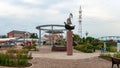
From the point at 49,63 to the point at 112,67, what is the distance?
4.25 m

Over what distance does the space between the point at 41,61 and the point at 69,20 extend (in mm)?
10570

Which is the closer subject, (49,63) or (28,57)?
(49,63)

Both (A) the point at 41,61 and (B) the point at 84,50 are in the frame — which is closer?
(A) the point at 41,61

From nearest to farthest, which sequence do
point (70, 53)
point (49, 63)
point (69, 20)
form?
point (49, 63) → point (70, 53) → point (69, 20)

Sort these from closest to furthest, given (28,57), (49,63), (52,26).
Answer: (49,63) < (28,57) < (52,26)

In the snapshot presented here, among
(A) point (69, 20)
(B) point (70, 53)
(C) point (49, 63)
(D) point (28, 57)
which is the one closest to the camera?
(C) point (49, 63)

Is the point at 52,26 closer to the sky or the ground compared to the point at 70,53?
closer to the sky

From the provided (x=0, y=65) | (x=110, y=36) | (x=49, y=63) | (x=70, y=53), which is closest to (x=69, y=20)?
(x=70, y=53)

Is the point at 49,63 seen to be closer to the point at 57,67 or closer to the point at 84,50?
the point at 57,67

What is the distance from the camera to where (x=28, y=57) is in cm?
2158

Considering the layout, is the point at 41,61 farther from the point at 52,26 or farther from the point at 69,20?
the point at 52,26

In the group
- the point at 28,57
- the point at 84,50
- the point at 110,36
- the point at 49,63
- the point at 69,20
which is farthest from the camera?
the point at 110,36

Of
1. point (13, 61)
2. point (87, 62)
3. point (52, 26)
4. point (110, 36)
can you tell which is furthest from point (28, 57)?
point (110, 36)

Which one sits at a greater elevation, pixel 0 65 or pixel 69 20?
pixel 69 20
